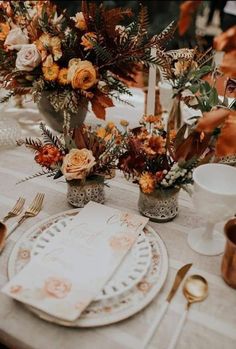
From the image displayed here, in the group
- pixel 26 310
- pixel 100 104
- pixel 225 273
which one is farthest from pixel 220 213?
pixel 100 104

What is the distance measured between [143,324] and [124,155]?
36 centimetres

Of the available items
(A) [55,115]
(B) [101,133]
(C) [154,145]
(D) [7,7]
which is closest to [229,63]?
(C) [154,145]

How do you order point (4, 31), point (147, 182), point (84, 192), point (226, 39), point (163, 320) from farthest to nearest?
point (4, 31)
point (84, 192)
point (147, 182)
point (163, 320)
point (226, 39)

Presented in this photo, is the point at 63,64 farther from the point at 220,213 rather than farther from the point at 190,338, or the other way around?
the point at 190,338

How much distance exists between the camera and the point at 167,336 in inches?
24.5

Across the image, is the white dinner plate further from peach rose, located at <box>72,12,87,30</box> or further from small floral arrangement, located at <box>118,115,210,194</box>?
peach rose, located at <box>72,12,87,30</box>

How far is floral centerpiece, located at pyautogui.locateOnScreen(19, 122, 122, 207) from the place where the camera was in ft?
2.68

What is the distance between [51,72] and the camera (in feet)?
3.38

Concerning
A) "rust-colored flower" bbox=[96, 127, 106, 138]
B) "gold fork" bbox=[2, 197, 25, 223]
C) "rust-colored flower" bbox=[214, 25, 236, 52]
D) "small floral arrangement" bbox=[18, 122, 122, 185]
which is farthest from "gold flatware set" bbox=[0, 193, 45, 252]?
"rust-colored flower" bbox=[214, 25, 236, 52]

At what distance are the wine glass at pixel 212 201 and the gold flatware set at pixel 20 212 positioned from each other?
1.24 ft

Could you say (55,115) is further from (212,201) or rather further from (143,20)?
(212,201)


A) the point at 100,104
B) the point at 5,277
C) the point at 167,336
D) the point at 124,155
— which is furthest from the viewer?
the point at 100,104

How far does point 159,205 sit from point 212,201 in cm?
18

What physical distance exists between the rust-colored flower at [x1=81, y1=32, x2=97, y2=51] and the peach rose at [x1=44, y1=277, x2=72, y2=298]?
632 mm
